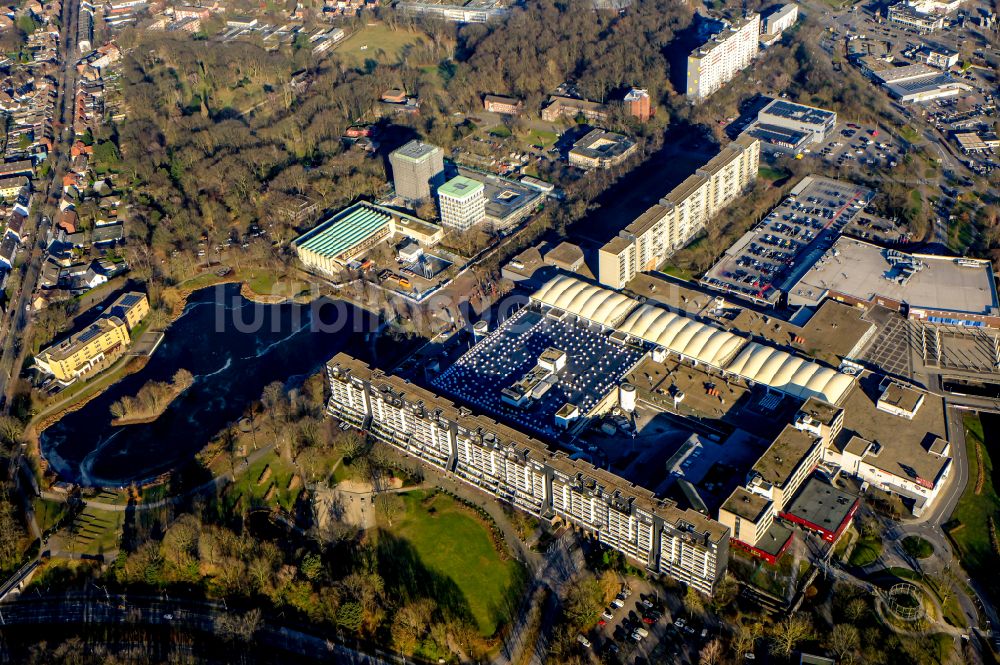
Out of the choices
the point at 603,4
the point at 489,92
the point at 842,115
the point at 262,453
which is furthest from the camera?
the point at 603,4

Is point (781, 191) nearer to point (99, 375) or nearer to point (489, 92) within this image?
point (489, 92)

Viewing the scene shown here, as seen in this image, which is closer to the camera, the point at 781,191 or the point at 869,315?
the point at 869,315

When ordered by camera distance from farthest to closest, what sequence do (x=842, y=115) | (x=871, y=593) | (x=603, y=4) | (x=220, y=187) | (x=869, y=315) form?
(x=603, y=4) → (x=842, y=115) → (x=220, y=187) → (x=869, y=315) → (x=871, y=593)

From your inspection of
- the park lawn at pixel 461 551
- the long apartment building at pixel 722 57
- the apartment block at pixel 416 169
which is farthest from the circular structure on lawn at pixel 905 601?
the long apartment building at pixel 722 57

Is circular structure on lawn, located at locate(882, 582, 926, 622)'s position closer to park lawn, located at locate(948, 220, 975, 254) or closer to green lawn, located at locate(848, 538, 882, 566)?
green lawn, located at locate(848, 538, 882, 566)

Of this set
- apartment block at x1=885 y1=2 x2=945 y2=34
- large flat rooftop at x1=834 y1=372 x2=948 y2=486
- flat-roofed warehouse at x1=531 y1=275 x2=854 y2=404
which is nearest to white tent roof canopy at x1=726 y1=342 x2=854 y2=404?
flat-roofed warehouse at x1=531 y1=275 x2=854 y2=404

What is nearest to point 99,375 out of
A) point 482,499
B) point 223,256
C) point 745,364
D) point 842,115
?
point 223,256

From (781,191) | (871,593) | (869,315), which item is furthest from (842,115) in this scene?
(871,593)

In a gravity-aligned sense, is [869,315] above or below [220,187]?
below
